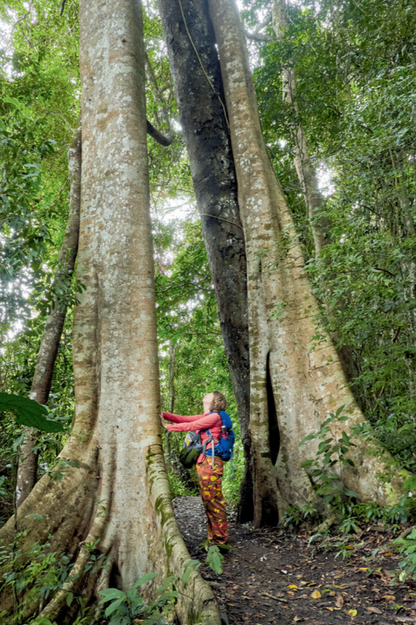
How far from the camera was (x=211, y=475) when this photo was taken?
381 centimetres

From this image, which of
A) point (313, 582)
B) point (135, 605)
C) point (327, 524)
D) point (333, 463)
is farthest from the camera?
point (327, 524)

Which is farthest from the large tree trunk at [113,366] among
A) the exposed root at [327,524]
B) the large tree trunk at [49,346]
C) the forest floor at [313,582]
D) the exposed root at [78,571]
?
the exposed root at [327,524]

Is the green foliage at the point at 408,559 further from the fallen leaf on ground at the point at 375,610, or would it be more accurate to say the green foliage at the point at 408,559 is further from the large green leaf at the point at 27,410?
the large green leaf at the point at 27,410

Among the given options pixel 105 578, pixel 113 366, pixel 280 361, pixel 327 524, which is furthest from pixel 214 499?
pixel 113 366

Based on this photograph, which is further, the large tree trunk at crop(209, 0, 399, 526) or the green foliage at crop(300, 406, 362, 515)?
the large tree trunk at crop(209, 0, 399, 526)

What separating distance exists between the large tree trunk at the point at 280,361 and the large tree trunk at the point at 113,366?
137 cm

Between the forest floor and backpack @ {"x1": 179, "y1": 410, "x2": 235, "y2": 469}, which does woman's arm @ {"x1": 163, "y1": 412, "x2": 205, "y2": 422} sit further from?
the forest floor

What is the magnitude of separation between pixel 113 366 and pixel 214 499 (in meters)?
1.69

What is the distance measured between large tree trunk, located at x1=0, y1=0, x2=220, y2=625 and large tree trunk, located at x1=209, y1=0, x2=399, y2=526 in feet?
4.48

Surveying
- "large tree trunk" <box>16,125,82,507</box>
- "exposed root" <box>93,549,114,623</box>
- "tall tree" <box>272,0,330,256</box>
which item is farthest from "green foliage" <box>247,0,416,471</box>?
"large tree trunk" <box>16,125,82,507</box>

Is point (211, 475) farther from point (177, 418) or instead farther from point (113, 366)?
point (113, 366)

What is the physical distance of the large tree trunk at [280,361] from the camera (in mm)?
3689

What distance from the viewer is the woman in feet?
12.2

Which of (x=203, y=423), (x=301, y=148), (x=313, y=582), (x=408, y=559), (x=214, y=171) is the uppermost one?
(x=301, y=148)
